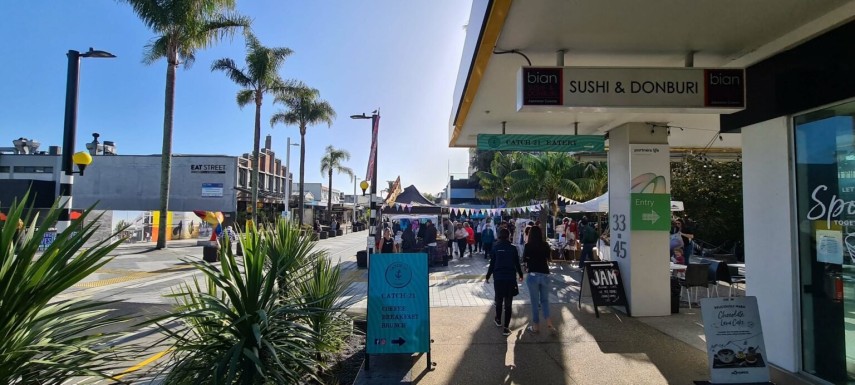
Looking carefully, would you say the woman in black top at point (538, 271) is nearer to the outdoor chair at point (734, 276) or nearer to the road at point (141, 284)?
the road at point (141, 284)

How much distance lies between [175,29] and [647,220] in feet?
67.2

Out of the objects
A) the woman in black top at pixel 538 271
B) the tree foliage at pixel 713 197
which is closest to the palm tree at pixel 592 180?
the tree foliage at pixel 713 197

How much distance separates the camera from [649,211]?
26.3ft

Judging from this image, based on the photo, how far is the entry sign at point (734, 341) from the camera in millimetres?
4488

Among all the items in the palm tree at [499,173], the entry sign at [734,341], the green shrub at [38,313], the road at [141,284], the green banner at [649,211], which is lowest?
the road at [141,284]

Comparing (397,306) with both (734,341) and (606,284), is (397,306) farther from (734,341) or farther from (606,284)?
(606,284)

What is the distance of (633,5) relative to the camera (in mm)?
4145

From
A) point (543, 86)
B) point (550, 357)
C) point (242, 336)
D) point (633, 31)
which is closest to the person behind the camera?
point (242, 336)

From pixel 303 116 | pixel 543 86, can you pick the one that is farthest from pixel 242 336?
pixel 303 116

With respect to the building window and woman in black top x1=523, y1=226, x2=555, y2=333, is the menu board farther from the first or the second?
the building window

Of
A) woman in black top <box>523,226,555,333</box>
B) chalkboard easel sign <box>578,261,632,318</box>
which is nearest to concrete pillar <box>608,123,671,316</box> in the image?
chalkboard easel sign <box>578,261,632,318</box>

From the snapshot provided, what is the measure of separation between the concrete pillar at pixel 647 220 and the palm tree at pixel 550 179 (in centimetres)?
1321

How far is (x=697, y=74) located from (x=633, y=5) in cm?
144

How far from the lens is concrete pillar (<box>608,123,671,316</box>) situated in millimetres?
8031
